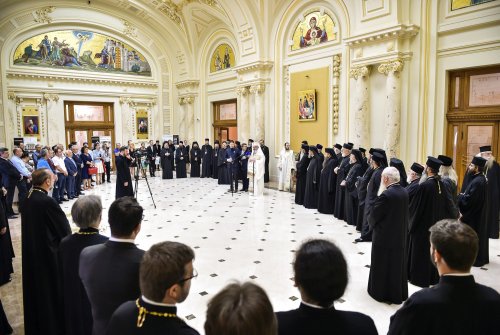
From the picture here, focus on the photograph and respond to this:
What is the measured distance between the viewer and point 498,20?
28.0 feet

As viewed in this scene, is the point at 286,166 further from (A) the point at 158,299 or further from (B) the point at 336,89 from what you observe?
(A) the point at 158,299

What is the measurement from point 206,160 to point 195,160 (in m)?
0.68

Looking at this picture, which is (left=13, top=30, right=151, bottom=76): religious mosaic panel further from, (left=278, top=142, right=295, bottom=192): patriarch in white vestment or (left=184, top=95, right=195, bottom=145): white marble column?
(left=278, top=142, right=295, bottom=192): patriarch in white vestment

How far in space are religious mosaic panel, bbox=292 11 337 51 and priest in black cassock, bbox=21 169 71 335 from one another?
11.6 meters

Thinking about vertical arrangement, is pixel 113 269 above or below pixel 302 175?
above

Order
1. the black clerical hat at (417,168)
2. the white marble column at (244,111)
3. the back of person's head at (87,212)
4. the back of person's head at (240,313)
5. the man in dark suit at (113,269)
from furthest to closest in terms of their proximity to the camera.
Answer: the white marble column at (244,111) < the black clerical hat at (417,168) < the back of person's head at (87,212) < the man in dark suit at (113,269) < the back of person's head at (240,313)

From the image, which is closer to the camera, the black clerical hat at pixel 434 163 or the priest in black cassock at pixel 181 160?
the black clerical hat at pixel 434 163

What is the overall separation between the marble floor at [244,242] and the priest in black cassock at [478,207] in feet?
1.02

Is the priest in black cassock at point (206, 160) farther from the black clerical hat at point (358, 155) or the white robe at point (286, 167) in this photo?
the black clerical hat at point (358, 155)

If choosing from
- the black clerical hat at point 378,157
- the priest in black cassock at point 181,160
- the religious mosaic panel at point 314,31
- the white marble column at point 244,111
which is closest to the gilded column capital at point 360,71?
the religious mosaic panel at point 314,31

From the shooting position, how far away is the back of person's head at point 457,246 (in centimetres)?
187

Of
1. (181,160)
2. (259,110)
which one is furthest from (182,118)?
(259,110)

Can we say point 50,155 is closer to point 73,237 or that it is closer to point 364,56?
point 73,237

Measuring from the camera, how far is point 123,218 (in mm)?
2271
